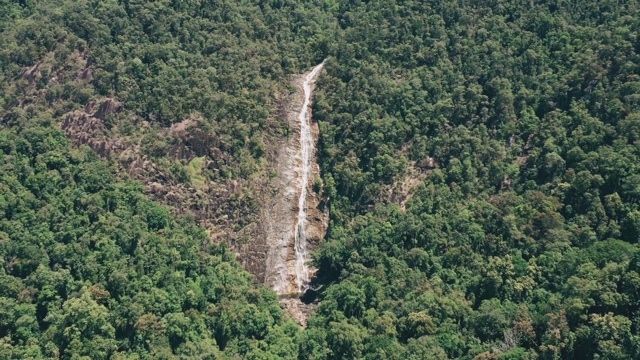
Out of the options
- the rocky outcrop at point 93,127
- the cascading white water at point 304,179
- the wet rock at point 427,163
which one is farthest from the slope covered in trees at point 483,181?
the rocky outcrop at point 93,127

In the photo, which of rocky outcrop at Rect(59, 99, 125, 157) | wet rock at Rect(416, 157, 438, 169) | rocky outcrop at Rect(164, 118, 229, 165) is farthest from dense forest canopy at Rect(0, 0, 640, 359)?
rocky outcrop at Rect(59, 99, 125, 157)

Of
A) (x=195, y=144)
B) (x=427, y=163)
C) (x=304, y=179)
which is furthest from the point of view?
(x=304, y=179)

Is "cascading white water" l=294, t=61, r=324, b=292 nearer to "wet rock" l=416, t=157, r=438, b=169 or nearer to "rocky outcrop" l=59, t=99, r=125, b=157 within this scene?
"wet rock" l=416, t=157, r=438, b=169

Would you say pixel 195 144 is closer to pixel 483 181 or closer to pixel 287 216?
pixel 287 216

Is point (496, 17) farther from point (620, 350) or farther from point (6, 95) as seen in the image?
point (6, 95)

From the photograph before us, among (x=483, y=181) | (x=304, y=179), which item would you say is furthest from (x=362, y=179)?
(x=483, y=181)
